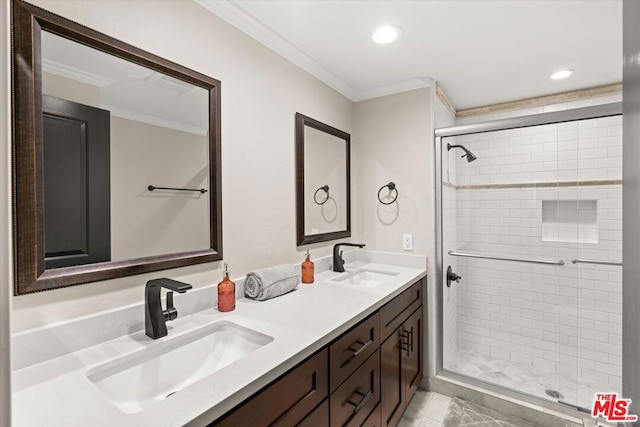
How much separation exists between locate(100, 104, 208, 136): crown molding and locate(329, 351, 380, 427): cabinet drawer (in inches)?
49.4

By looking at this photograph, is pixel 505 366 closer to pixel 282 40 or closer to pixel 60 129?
pixel 282 40

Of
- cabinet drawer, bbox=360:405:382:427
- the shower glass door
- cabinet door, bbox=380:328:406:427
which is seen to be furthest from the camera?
the shower glass door

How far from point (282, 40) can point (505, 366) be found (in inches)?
106

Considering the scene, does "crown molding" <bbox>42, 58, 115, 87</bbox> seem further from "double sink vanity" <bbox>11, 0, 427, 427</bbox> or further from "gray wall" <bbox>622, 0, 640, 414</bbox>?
"gray wall" <bbox>622, 0, 640, 414</bbox>

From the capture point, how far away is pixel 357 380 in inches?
53.9

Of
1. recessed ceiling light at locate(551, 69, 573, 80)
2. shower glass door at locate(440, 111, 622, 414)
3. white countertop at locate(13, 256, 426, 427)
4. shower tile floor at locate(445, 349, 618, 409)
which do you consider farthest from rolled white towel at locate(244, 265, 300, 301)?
recessed ceiling light at locate(551, 69, 573, 80)

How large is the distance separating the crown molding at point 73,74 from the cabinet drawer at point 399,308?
1.56 m

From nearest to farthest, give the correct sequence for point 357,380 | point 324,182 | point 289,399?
point 289,399
point 357,380
point 324,182

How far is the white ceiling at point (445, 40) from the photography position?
151 cm

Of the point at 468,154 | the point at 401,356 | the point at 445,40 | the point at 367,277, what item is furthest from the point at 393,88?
the point at 401,356

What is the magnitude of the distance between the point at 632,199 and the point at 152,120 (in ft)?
4.72

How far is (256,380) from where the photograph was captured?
85 centimetres

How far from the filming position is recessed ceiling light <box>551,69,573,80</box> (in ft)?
7.24

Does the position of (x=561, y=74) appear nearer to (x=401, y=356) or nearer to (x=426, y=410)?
(x=401, y=356)
